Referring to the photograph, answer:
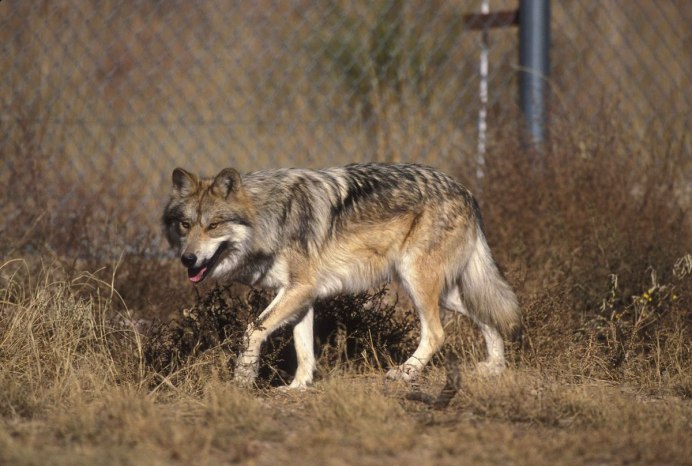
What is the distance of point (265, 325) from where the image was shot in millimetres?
4738

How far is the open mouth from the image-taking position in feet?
15.3

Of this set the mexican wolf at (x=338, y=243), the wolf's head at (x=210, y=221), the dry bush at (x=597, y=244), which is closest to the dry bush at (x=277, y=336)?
the mexican wolf at (x=338, y=243)

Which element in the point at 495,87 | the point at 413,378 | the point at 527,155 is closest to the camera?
the point at 413,378

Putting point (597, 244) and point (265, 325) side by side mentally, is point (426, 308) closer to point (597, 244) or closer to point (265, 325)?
point (265, 325)

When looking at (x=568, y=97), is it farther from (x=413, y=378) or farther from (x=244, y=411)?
(x=244, y=411)

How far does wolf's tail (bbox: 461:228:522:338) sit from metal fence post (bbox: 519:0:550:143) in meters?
2.25

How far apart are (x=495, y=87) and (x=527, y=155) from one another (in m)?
3.09

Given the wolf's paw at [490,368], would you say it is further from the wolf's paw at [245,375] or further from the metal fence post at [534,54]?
the metal fence post at [534,54]

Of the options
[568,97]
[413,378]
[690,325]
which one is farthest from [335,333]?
[568,97]

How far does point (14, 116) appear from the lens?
6945 mm

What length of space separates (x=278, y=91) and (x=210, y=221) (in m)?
6.45

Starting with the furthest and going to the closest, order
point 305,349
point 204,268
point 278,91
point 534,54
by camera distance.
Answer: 1. point 278,91
2. point 534,54
3. point 305,349
4. point 204,268

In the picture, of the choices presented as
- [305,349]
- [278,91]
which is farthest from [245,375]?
[278,91]

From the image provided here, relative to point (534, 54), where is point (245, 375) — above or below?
below
